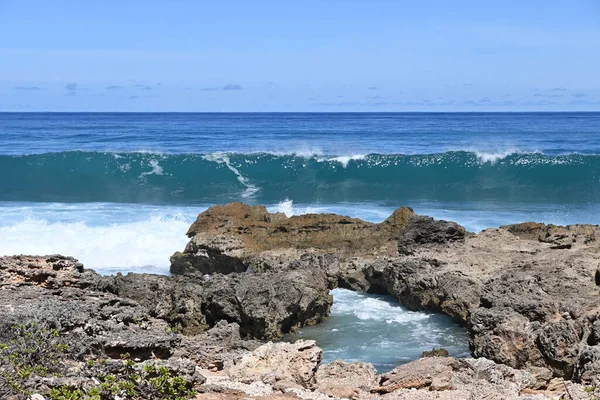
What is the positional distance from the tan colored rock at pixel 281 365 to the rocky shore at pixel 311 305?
0.05 ft

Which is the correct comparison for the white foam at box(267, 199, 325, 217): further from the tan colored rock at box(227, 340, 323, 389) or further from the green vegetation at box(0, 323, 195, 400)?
the green vegetation at box(0, 323, 195, 400)

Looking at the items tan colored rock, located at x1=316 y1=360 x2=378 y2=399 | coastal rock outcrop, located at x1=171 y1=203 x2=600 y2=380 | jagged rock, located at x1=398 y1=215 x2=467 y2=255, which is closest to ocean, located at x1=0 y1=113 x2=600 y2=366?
coastal rock outcrop, located at x1=171 y1=203 x2=600 y2=380

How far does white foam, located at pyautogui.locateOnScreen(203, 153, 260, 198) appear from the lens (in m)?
31.4

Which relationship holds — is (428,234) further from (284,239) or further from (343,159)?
(343,159)

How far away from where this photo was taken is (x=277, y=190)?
3150 centimetres

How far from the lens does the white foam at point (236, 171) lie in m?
31.4

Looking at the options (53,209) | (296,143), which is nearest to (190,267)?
(53,209)

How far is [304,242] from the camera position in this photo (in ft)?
47.4

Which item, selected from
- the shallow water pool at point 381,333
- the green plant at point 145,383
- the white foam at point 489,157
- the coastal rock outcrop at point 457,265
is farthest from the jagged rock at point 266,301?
the white foam at point 489,157

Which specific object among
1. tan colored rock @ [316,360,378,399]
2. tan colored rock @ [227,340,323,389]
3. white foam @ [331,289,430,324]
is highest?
tan colored rock @ [227,340,323,389]

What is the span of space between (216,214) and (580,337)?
28.0 feet

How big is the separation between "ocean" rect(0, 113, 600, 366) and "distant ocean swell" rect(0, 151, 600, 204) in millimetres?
61

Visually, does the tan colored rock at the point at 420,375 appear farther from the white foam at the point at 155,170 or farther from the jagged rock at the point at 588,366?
the white foam at the point at 155,170

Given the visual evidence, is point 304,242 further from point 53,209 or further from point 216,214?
point 53,209
